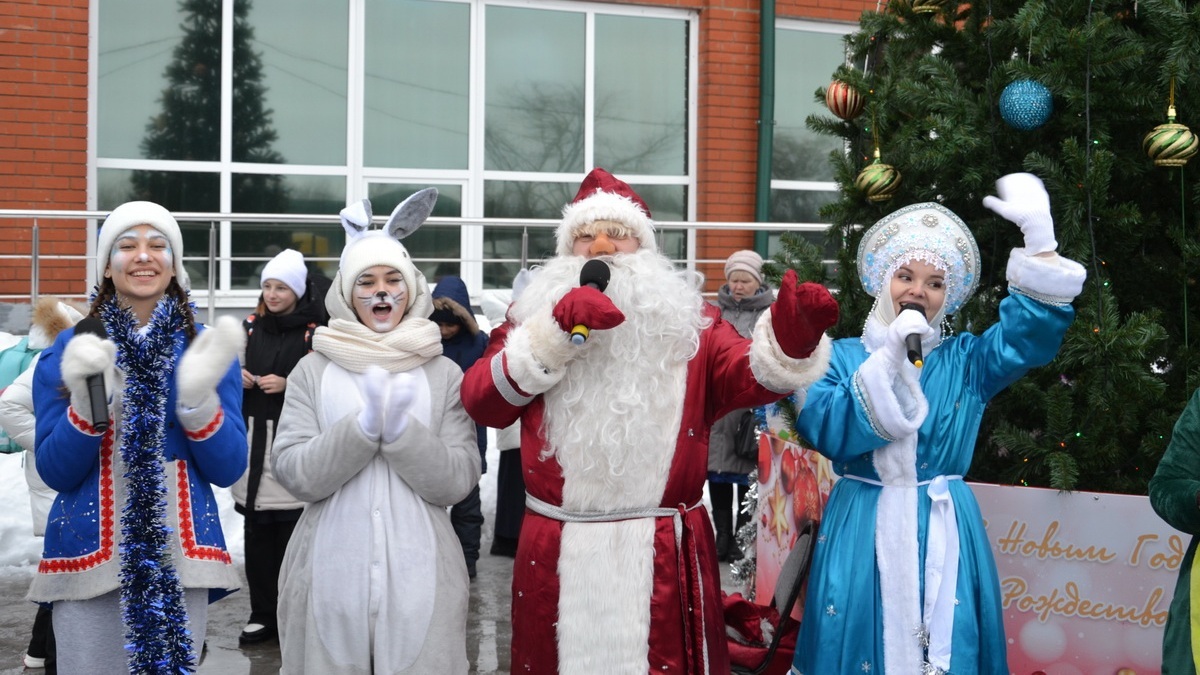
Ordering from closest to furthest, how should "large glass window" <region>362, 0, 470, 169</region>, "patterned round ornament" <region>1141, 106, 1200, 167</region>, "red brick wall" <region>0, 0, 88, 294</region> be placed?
"patterned round ornament" <region>1141, 106, 1200, 167</region>
"red brick wall" <region>0, 0, 88, 294</region>
"large glass window" <region>362, 0, 470, 169</region>

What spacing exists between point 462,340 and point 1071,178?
3607 millimetres

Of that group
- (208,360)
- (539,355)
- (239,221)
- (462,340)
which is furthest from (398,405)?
(239,221)

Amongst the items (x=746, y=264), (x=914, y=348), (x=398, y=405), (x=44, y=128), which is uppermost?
(x=44, y=128)

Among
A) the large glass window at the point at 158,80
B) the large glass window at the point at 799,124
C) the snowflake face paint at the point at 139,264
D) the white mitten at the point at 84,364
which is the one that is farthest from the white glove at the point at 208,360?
the large glass window at the point at 799,124

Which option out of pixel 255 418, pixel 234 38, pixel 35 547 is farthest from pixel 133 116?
pixel 255 418

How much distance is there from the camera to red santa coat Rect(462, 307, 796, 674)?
10.9 feet

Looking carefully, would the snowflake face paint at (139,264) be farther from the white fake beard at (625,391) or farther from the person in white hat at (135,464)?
the white fake beard at (625,391)

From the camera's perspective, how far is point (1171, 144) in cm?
368

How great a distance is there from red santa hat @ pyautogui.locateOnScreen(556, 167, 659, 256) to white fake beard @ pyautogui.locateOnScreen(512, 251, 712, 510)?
0.58 ft

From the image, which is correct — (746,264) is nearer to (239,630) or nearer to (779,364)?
(239,630)

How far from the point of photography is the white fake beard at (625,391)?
11.0 feet

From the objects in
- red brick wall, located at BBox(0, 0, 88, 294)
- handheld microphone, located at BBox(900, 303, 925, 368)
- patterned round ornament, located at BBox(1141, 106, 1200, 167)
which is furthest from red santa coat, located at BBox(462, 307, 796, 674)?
A: red brick wall, located at BBox(0, 0, 88, 294)

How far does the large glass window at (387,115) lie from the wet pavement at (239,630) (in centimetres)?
358

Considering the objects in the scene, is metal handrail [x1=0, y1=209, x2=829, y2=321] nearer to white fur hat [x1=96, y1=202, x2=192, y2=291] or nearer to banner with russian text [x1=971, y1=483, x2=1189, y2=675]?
white fur hat [x1=96, y1=202, x2=192, y2=291]
